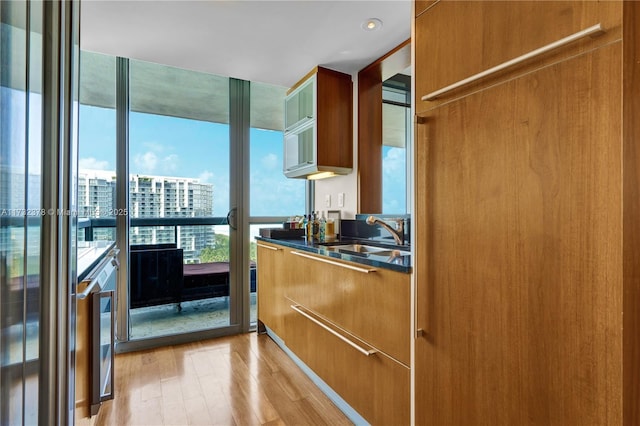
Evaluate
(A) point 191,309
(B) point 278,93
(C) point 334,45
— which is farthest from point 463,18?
(A) point 191,309

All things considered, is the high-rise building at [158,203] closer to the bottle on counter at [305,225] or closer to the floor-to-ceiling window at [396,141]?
the bottle on counter at [305,225]

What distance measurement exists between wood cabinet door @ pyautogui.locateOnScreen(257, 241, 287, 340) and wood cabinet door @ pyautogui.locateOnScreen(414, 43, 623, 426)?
4.42 feet

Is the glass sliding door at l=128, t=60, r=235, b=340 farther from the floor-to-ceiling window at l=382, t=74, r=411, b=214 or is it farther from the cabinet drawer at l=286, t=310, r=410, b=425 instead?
the floor-to-ceiling window at l=382, t=74, r=411, b=214

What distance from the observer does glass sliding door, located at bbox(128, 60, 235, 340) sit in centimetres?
265

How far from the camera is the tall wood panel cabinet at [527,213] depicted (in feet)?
2.47

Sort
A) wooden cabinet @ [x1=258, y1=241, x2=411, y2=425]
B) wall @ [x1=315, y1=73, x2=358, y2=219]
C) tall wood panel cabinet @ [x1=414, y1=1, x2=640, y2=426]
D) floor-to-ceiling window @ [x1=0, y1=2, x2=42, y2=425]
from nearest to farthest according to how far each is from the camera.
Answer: floor-to-ceiling window @ [x1=0, y1=2, x2=42, y2=425], tall wood panel cabinet @ [x1=414, y1=1, x2=640, y2=426], wooden cabinet @ [x1=258, y1=241, x2=411, y2=425], wall @ [x1=315, y1=73, x2=358, y2=219]

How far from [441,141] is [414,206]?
0.87 ft

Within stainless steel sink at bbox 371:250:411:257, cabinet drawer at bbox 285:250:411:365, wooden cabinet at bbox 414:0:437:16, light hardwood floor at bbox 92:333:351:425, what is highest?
wooden cabinet at bbox 414:0:437:16

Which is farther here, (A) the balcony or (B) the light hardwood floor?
(A) the balcony

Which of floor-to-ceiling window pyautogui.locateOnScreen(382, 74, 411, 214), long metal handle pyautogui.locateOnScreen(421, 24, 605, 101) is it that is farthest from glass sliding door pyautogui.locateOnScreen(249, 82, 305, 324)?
long metal handle pyautogui.locateOnScreen(421, 24, 605, 101)

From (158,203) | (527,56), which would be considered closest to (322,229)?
(158,203)

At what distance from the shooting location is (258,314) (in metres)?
2.92

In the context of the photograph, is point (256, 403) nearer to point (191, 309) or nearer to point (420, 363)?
point (420, 363)

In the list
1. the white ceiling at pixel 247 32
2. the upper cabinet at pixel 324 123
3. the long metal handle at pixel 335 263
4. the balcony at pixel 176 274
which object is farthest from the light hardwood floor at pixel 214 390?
the white ceiling at pixel 247 32
